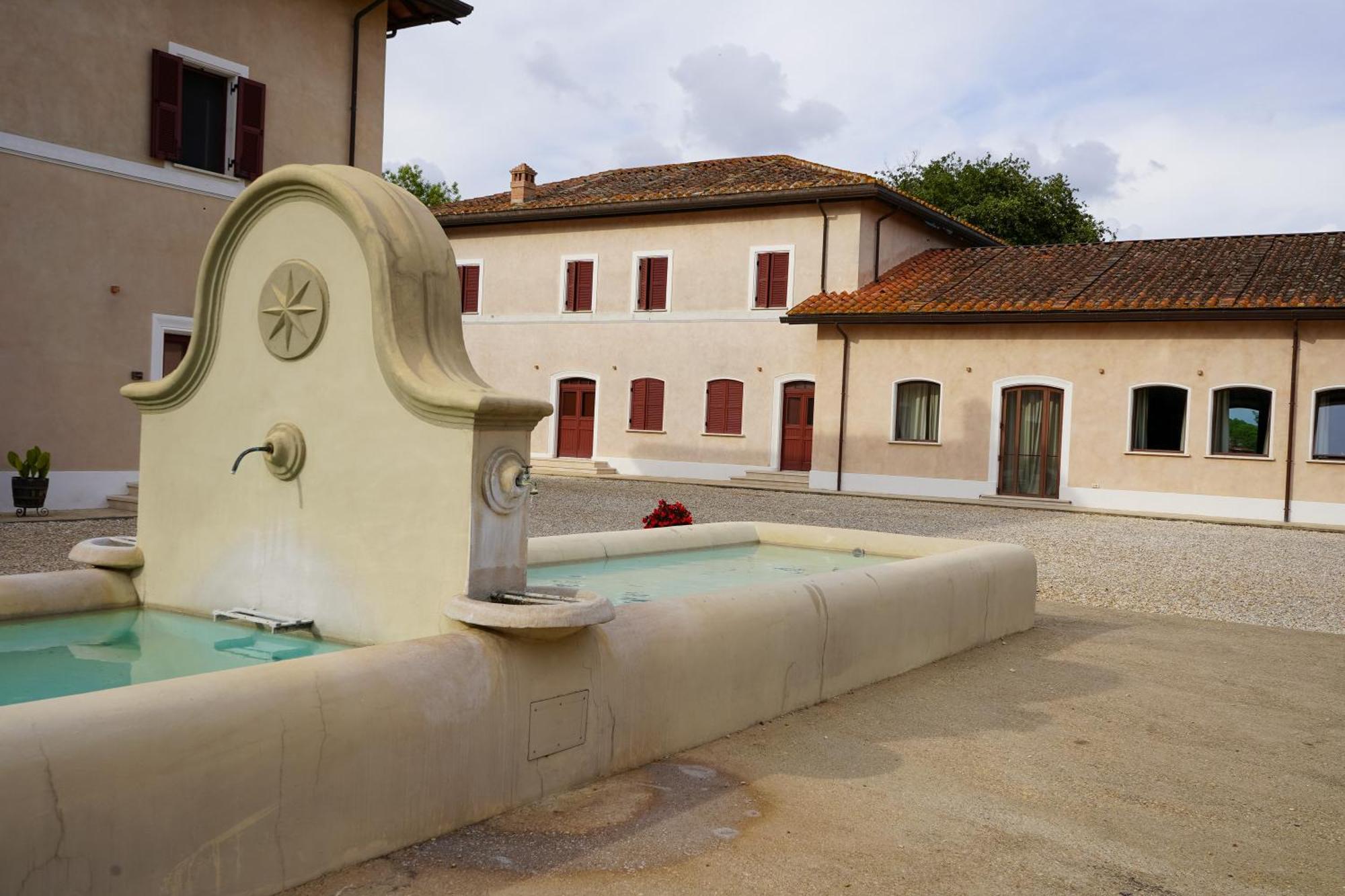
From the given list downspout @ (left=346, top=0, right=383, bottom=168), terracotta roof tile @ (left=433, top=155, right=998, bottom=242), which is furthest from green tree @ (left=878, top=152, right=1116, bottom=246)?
downspout @ (left=346, top=0, right=383, bottom=168)

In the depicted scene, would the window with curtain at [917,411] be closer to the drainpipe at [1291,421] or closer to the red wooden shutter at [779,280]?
the red wooden shutter at [779,280]

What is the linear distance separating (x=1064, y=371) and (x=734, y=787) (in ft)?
57.3

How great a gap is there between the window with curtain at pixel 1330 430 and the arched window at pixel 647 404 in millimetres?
12557

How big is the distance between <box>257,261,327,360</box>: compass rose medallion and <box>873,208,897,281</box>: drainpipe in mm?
19700

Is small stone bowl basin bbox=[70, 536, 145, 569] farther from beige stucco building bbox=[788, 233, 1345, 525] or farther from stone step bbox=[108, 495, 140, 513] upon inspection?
beige stucco building bbox=[788, 233, 1345, 525]

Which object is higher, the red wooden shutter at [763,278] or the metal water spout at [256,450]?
the red wooden shutter at [763,278]

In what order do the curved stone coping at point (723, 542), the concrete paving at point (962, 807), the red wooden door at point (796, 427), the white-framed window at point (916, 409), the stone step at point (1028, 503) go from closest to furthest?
1. the concrete paving at point (962, 807)
2. the curved stone coping at point (723, 542)
3. the stone step at point (1028, 503)
4. the white-framed window at point (916, 409)
5. the red wooden door at point (796, 427)

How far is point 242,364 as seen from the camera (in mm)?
4906

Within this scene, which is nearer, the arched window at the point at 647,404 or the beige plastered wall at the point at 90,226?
the beige plastered wall at the point at 90,226

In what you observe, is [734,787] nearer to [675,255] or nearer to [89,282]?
[89,282]

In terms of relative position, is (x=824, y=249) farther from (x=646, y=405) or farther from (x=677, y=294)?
(x=646, y=405)

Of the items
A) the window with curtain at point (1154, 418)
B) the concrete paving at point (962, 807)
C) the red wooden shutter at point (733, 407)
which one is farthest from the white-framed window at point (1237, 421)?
the concrete paving at point (962, 807)

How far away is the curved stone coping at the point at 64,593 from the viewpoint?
4.89 meters

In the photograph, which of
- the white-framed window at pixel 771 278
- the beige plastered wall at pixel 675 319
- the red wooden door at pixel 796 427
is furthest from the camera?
the white-framed window at pixel 771 278
